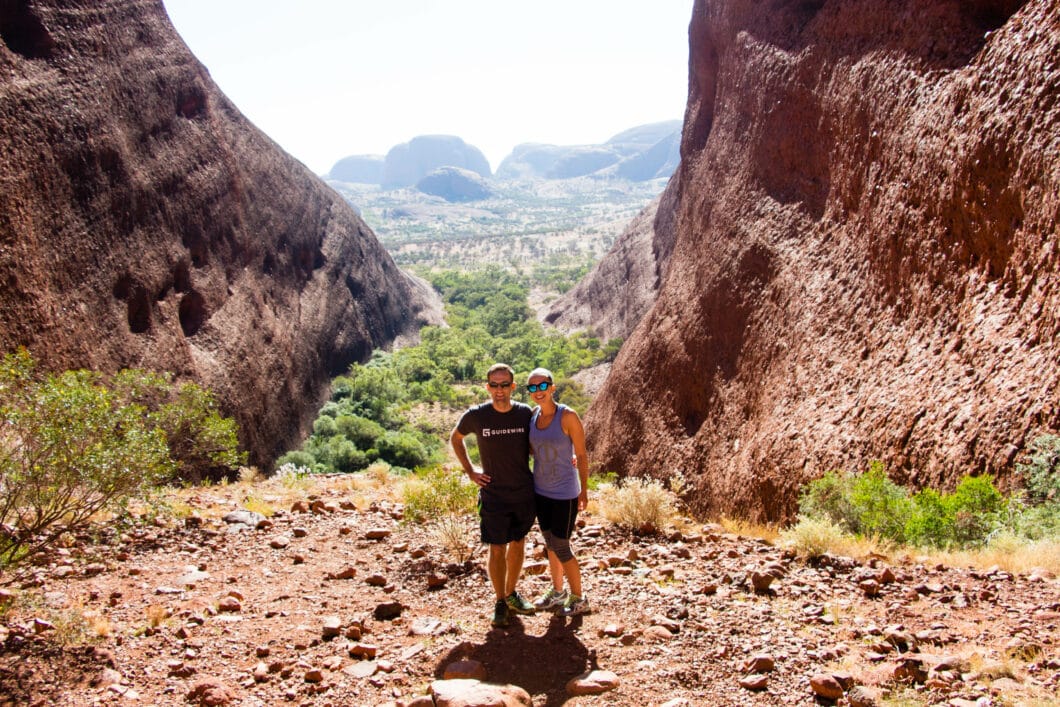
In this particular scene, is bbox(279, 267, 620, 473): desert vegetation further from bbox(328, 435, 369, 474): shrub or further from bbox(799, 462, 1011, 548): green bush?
bbox(799, 462, 1011, 548): green bush

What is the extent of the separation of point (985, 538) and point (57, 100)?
64.4 ft

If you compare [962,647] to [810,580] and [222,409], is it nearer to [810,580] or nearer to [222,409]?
[810,580]

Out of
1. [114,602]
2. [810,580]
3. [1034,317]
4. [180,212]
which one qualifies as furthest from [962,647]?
[180,212]

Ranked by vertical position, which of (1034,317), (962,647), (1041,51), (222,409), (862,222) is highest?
(1041,51)

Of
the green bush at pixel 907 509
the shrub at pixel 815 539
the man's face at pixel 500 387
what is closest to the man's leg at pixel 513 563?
the man's face at pixel 500 387

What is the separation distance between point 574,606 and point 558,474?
3.44 ft

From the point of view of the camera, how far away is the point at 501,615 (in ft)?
17.2

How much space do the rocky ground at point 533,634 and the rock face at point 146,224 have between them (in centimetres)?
952

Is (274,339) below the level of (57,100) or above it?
below

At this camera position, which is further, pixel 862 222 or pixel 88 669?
pixel 862 222

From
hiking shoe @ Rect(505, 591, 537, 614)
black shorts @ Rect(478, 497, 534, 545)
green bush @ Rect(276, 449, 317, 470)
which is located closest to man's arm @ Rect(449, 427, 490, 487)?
black shorts @ Rect(478, 497, 534, 545)

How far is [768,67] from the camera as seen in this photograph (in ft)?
48.4

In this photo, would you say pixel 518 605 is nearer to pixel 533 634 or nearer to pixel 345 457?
pixel 533 634

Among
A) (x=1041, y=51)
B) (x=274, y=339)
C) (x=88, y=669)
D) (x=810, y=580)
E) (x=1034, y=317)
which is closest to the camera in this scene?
(x=88, y=669)
